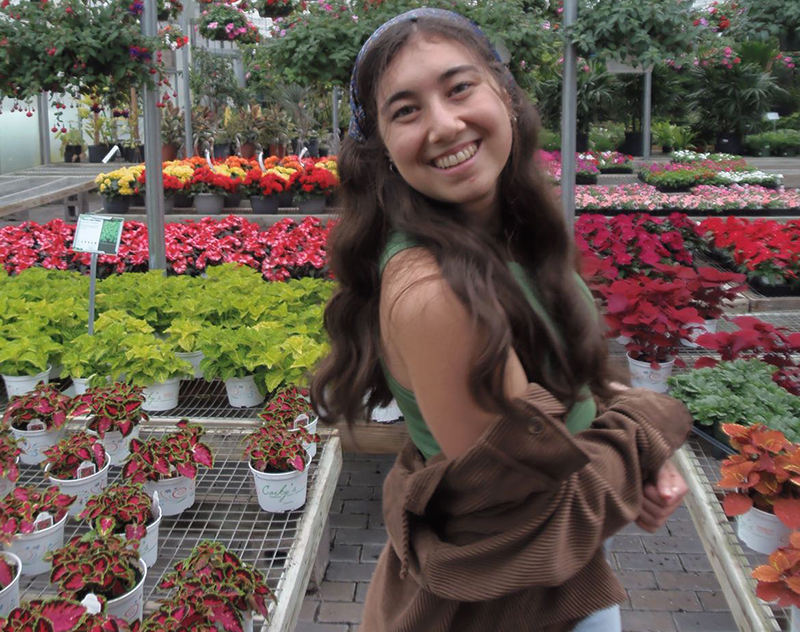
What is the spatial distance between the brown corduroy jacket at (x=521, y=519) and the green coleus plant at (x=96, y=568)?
0.89m

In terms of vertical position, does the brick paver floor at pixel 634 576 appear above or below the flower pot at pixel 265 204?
below

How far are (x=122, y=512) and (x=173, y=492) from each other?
0.29 m

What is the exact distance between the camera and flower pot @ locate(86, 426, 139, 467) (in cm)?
260

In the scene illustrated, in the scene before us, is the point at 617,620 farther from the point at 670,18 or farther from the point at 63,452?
the point at 670,18

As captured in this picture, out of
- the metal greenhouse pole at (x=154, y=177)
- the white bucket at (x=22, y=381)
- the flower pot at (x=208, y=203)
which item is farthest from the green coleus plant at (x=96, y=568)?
the flower pot at (x=208, y=203)

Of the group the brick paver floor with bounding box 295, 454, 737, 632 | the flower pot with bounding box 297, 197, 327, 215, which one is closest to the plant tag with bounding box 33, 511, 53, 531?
the brick paver floor with bounding box 295, 454, 737, 632

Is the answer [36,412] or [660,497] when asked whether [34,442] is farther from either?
[660,497]

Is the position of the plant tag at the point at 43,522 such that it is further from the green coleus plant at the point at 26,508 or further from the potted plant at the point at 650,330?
the potted plant at the point at 650,330

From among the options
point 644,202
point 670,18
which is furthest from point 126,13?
point 644,202

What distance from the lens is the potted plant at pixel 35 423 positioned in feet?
8.65

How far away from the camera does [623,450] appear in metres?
1.07

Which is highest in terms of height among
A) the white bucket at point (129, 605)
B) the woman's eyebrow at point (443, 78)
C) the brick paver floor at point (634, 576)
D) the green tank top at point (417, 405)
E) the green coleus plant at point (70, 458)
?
the woman's eyebrow at point (443, 78)

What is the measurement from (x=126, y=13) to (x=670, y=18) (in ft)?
8.30

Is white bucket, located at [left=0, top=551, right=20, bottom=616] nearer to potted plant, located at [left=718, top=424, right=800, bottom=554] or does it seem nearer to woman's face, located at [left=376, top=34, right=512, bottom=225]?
woman's face, located at [left=376, top=34, right=512, bottom=225]
